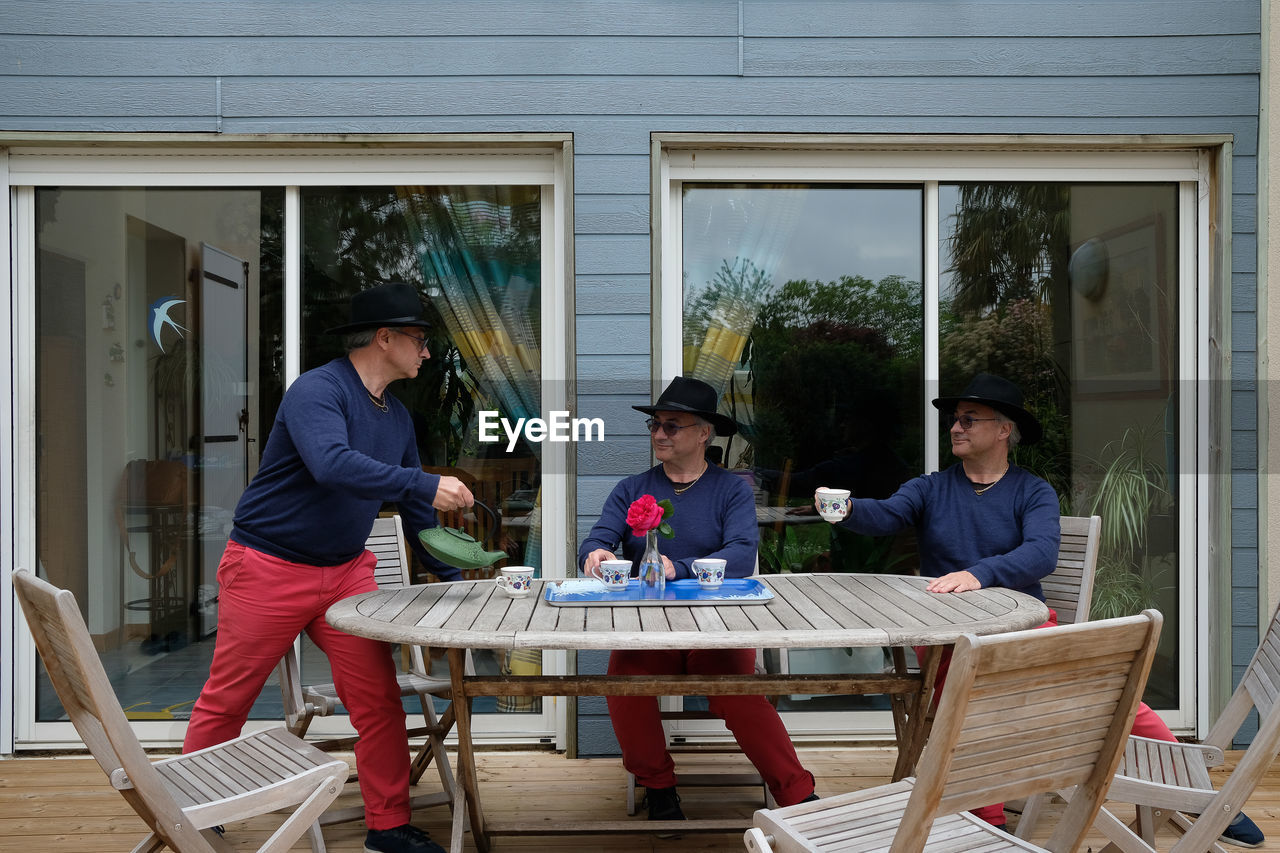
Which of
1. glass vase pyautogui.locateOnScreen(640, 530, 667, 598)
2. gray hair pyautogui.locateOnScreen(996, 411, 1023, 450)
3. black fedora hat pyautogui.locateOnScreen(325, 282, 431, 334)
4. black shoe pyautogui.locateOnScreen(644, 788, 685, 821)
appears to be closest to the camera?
glass vase pyautogui.locateOnScreen(640, 530, 667, 598)

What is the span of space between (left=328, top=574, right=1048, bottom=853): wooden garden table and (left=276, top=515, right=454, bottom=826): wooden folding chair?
280 millimetres

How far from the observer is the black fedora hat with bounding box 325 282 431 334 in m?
3.00

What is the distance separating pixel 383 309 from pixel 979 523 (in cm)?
203

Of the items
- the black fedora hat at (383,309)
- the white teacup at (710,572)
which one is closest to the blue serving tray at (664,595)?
the white teacup at (710,572)

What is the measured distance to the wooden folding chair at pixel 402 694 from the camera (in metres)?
3.21

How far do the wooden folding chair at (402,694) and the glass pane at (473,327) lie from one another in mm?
542

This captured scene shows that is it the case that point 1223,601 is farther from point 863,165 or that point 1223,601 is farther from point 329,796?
point 329,796

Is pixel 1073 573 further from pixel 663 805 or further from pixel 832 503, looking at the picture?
pixel 663 805

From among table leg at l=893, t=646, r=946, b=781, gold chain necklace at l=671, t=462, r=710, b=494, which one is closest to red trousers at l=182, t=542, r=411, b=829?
gold chain necklace at l=671, t=462, r=710, b=494

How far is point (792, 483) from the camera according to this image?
422 cm

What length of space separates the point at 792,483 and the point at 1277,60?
2.55m

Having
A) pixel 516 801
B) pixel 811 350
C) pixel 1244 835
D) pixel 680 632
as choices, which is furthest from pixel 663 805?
pixel 811 350

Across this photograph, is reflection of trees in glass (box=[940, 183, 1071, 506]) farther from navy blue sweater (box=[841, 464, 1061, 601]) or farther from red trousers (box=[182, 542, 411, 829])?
red trousers (box=[182, 542, 411, 829])

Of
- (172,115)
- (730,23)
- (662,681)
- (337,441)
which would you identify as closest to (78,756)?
(337,441)
